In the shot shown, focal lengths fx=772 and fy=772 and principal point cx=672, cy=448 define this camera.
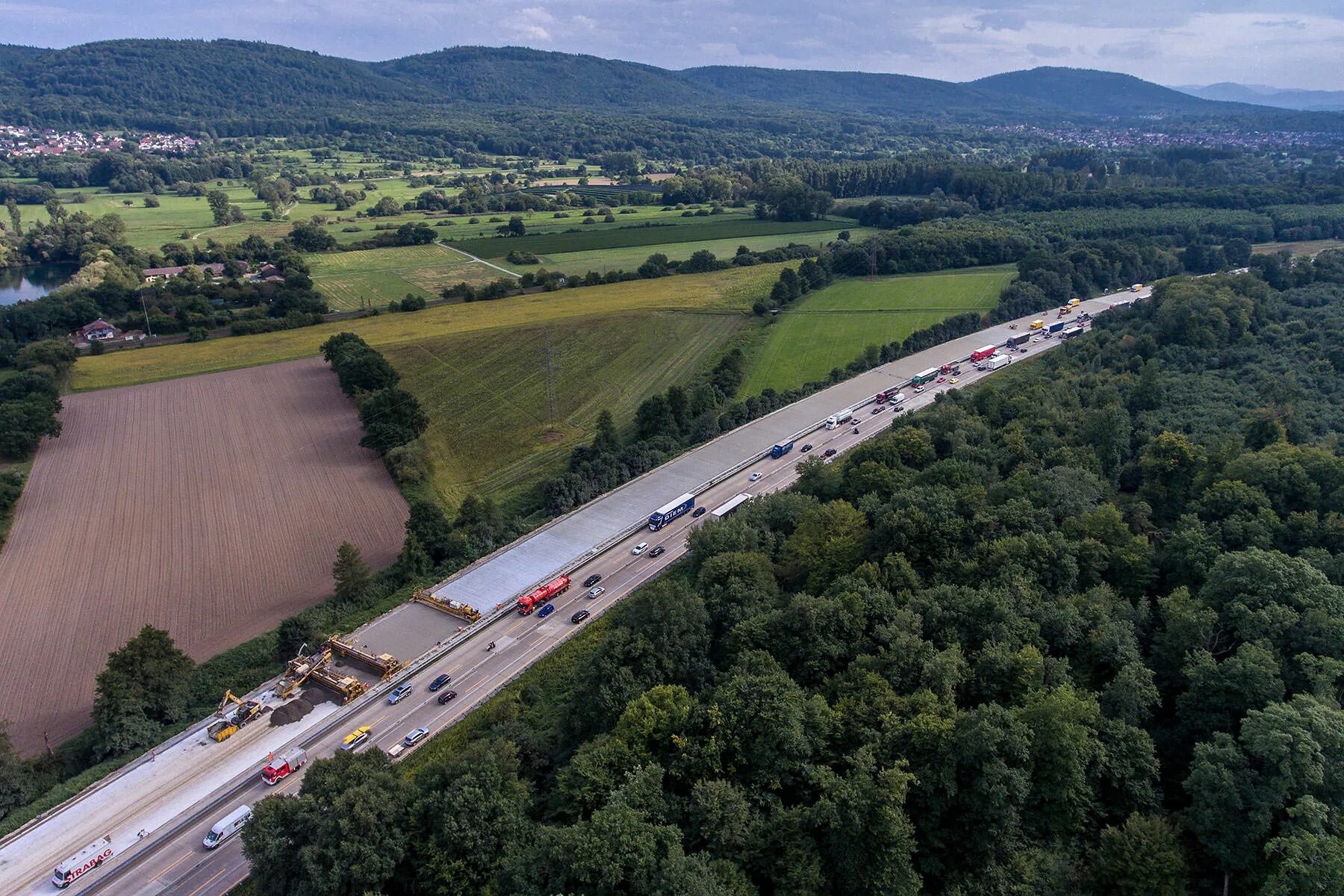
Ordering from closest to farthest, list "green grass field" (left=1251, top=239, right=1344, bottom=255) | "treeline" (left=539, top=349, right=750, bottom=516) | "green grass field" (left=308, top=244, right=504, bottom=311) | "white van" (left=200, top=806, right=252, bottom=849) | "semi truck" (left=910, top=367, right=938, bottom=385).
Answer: "white van" (left=200, top=806, right=252, bottom=849) < "treeline" (left=539, top=349, right=750, bottom=516) < "semi truck" (left=910, top=367, right=938, bottom=385) < "green grass field" (left=308, top=244, right=504, bottom=311) < "green grass field" (left=1251, top=239, right=1344, bottom=255)

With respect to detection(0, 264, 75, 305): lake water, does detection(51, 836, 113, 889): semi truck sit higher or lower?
lower

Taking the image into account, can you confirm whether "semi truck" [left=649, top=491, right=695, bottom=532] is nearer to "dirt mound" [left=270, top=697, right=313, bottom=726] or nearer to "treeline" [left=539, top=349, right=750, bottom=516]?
"treeline" [left=539, top=349, right=750, bottom=516]

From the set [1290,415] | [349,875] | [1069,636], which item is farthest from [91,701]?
[1290,415]

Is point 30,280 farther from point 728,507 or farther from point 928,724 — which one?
point 928,724

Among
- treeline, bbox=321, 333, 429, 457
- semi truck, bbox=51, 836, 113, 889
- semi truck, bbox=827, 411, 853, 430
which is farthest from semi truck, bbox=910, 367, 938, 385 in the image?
semi truck, bbox=51, 836, 113, 889

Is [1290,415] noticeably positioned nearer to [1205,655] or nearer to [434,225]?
[1205,655]

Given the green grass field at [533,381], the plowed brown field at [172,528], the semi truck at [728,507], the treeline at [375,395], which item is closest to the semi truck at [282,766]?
the plowed brown field at [172,528]
